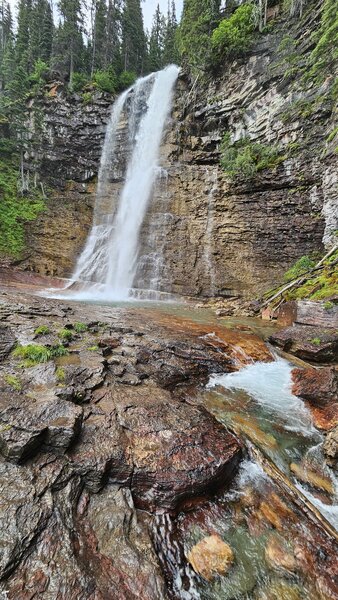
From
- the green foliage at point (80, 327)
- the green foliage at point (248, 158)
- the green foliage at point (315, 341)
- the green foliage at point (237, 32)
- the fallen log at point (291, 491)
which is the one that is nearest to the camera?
the fallen log at point (291, 491)

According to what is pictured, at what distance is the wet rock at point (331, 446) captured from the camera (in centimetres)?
356

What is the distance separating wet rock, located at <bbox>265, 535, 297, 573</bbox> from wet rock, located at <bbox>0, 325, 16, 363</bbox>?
177 inches

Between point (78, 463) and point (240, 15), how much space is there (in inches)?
1034

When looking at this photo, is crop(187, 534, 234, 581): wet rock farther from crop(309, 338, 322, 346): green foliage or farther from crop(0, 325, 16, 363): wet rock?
crop(309, 338, 322, 346): green foliage

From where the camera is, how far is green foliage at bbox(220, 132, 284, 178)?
51.2ft

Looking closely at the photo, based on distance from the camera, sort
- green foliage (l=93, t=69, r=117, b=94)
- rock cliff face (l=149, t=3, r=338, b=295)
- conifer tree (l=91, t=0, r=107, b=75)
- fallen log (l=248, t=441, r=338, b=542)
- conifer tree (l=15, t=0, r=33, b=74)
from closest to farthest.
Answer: fallen log (l=248, t=441, r=338, b=542) → rock cliff face (l=149, t=3, r=338, b=295) → green foliage (l=93, t=69, r=117, b=94) → conifer tree (l=15, t=0, r=33, b=74) → conifer tree (l=91, t=0, r=107, b=75)

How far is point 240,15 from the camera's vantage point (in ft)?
59.4

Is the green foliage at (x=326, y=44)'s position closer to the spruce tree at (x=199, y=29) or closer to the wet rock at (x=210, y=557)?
the spruce tree at (x=199, y=29)

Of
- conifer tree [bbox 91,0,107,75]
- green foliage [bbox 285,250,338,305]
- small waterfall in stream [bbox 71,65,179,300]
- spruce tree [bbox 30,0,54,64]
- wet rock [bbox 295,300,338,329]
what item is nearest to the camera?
wet rock [bbox 295,300,338,329]

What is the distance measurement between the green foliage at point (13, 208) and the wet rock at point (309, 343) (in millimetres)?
17026

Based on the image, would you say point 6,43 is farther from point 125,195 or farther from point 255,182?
point 255,182

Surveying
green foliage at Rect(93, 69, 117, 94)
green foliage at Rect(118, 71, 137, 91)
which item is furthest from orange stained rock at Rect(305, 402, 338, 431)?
green foliage at Rect(118, 71, 137, 91)

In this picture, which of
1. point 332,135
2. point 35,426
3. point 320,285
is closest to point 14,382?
point 35,426

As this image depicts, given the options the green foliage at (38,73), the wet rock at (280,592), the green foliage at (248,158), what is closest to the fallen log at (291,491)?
the wet rock at (280,592)
